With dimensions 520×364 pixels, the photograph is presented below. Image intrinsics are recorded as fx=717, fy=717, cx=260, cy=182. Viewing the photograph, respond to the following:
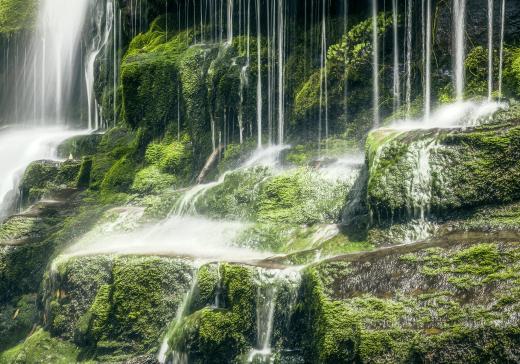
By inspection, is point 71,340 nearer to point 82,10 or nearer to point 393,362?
point 393,362

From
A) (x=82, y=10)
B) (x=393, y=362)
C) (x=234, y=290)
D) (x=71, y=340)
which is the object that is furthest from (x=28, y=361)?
(x=82, y=10)

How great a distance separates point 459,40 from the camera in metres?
14.9

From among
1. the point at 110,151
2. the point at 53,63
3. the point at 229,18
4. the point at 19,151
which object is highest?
the point at 229,18

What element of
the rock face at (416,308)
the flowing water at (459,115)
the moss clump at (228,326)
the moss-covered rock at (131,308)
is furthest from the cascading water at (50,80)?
the rock face at (416,308)

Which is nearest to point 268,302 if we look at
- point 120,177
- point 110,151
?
point 120,177

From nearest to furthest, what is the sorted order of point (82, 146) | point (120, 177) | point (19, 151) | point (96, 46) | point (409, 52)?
point (409, 52)
point (120, 177)
point (82, 146)
point (19, 151)
point (96, 46)

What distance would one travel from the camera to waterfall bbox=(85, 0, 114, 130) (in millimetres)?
26766

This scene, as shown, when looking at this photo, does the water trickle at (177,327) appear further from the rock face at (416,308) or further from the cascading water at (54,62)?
the cascading water at (54,62)

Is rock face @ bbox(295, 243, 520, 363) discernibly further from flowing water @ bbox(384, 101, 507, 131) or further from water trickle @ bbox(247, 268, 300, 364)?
flowing water @ bbox(384, 101, 507, 131)

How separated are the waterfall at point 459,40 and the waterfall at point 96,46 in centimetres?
1510

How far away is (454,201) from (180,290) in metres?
4.50

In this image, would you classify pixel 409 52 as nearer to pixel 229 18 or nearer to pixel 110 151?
pixel 229 18

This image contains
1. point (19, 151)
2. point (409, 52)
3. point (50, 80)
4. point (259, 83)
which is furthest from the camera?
point (50, 80)

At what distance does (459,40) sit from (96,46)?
53.8 feet
